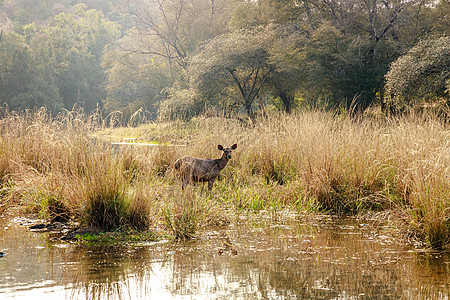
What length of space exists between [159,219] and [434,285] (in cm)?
358

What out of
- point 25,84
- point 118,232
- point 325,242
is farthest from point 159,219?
point 25,84

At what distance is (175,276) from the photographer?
429 cm

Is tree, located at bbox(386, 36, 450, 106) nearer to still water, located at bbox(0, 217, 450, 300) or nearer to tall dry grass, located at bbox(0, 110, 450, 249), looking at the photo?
tall dry grass, located at bbox(0, 110, 450, 249)

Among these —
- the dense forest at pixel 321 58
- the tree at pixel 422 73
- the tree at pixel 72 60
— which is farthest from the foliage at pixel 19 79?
the tree at pixel 422 73

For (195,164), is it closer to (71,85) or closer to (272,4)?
(272,4)

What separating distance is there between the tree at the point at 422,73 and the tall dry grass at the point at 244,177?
984cm

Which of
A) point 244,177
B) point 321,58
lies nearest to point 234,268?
point 244,177

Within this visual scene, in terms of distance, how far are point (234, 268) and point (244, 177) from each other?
451 cm

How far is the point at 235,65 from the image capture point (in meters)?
23.8

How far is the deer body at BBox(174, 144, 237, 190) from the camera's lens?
7688 millimetres

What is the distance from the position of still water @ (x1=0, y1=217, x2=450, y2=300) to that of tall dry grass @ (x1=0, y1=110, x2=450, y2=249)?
52cm

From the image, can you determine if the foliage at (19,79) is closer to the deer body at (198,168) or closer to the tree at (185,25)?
the tree at (185,25)

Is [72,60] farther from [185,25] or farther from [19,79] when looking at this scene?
[185,25]

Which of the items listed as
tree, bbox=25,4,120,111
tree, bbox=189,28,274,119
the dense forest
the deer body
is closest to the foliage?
tree, bbox=25,4,120,111
